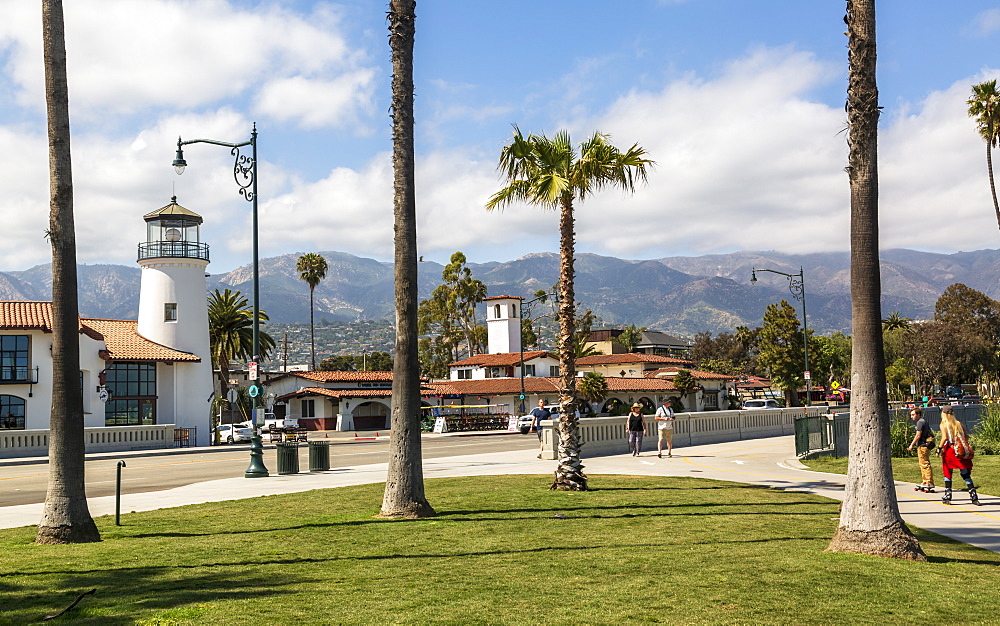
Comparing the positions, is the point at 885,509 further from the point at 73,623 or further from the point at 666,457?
the point at 666,457

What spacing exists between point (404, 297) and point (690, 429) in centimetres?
2366

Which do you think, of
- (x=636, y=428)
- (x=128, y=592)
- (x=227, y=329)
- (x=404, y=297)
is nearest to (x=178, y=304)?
(x=227, y=329)

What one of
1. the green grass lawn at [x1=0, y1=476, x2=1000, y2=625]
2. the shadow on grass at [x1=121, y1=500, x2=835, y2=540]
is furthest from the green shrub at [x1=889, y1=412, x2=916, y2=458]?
the green grass lawn at [x1=0, y1=476, x2=1000, y2=625]

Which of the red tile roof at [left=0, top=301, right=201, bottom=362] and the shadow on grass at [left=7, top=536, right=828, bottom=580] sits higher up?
the red tile roof at [left=0, top=301, right=201, bottom=362]

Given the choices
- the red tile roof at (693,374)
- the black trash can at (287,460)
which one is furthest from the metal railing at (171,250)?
the red tile roof at (693,374)

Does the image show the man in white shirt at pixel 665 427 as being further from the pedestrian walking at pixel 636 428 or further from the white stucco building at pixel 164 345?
the white stucco building at pixel 164 345

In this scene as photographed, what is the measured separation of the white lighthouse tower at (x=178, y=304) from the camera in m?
51.5

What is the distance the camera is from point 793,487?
58.5ft

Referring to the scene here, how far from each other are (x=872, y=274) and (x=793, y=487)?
863 centimetres

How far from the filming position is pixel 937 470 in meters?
20.2

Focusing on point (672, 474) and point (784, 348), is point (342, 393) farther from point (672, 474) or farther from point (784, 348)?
point (672, 474)

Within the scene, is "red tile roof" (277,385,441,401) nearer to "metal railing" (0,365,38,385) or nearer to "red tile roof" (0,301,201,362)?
"red tile roof" (0,301,201,362)

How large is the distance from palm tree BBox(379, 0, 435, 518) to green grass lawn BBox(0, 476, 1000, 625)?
635mm

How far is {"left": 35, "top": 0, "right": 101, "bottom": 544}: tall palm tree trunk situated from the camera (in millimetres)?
11531
